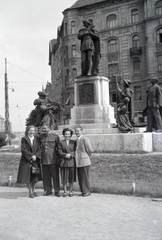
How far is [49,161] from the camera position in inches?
289

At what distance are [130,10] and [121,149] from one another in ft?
119

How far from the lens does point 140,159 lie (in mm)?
9438

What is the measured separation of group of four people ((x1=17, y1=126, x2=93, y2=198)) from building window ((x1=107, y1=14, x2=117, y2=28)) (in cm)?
3880

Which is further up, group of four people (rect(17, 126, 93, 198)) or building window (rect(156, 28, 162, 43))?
building window (rect(156, 28, 162, 43))

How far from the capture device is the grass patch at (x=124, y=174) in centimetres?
762

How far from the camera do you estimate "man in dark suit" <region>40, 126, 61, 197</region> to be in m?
7.37

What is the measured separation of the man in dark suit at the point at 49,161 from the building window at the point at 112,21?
127ft

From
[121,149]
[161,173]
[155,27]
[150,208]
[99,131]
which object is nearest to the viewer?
[150,208]

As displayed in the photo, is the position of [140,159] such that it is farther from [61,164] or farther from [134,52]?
[134,52]

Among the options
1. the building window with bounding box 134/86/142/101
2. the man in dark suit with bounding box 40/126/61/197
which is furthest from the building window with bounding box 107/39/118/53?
the man in dark suit with bounding box 40/126/61/197

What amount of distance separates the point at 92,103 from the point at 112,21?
3383cm

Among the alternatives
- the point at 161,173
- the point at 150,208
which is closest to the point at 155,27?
the point at 161,173

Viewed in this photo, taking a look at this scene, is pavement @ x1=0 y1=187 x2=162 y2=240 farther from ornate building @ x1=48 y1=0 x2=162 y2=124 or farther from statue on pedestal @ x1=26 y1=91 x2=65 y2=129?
ornate building @ x1=48 y1=0 x2=162 y2=124

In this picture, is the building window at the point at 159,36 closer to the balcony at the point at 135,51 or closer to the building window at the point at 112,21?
the balcony at the point at 135,51
